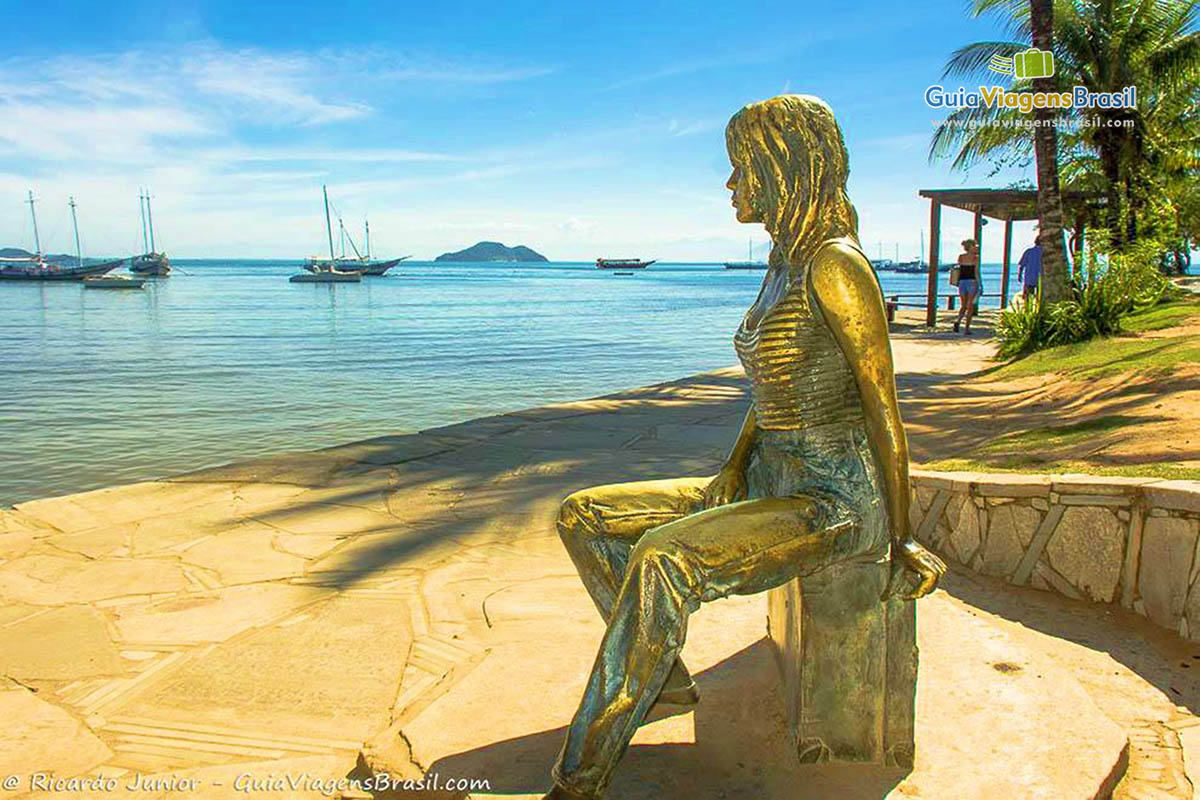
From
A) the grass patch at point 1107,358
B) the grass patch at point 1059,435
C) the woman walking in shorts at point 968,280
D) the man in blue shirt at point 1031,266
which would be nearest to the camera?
the grass patch at point 1059,435

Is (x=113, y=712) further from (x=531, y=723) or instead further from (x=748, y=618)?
(x=748, y=618)

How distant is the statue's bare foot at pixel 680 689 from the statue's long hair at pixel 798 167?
1256mm

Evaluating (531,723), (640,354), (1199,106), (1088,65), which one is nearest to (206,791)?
(531,723)

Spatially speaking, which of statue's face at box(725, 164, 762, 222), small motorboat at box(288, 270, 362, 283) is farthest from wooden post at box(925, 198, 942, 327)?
small motorboat at box(288, 270, 362, 283)

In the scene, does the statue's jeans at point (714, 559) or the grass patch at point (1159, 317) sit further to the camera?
the grass patch at point (1159, 317)

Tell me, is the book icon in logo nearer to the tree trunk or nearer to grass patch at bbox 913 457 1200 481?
the tree trunk


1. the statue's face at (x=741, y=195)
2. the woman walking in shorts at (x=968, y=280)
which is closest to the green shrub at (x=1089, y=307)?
the woman walking in shorts at (x=968, y=280)

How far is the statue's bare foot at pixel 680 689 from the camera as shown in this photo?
2.69 m

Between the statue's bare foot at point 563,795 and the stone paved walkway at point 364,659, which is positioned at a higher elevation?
the statue's bare foot at point 563,795

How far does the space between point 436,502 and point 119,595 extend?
2.00 m

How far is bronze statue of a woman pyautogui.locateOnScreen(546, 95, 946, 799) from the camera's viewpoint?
202 cm

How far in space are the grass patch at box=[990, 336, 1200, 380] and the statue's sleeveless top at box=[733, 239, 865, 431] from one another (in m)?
6.44

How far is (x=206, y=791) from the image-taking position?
2.57m

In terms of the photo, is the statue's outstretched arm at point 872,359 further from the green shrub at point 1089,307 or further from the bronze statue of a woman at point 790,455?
the green shrub at point 1089,307
